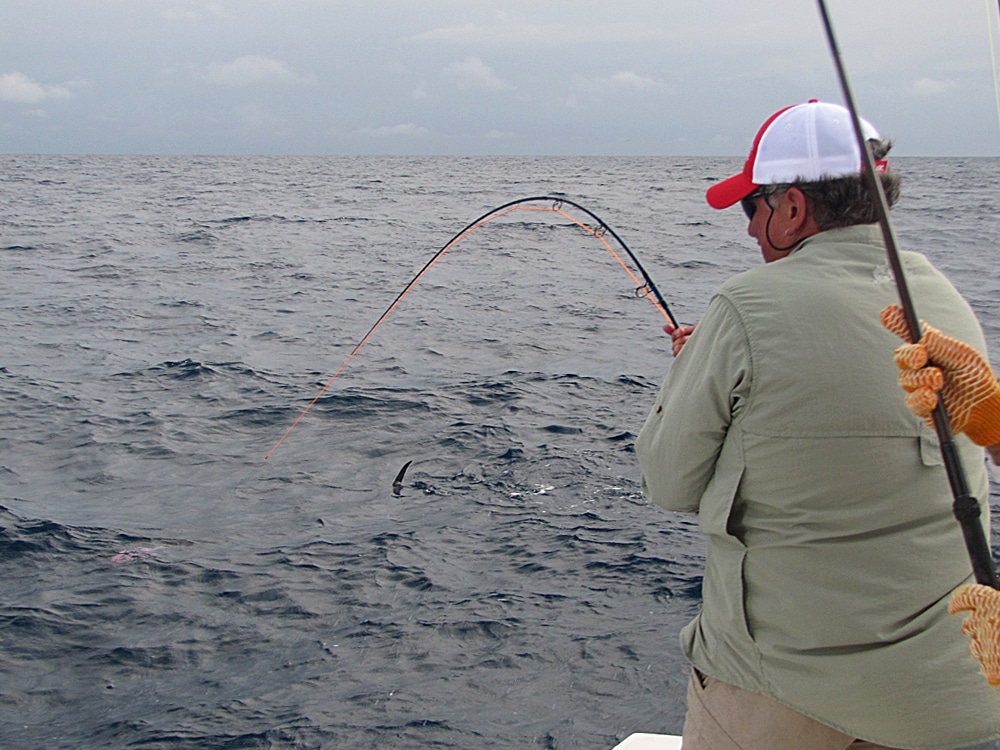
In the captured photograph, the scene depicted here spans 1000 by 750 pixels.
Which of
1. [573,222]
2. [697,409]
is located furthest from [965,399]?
[573,222]

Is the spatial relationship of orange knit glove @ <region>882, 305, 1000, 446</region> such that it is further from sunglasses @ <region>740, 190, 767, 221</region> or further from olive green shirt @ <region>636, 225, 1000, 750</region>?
sunglasses @ <region>740, 190, 767, 221</region>

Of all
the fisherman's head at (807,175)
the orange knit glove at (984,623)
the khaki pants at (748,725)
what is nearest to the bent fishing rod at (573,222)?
the fisherman's head at (807,175)

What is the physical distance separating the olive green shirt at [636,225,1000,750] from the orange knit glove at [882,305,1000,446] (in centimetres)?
10

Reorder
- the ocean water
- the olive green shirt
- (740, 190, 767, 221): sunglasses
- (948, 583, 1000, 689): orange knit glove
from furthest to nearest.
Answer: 1. the ocean water
2. (740, 190, 767, 221): sunglasses
3. the olive green shirt
4. (948, 583, 1000, 689): orange knit glove

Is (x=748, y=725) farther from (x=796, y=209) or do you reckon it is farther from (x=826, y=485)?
(x=796, y=209)

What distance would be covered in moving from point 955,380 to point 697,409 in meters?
0.40

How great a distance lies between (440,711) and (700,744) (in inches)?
84.3

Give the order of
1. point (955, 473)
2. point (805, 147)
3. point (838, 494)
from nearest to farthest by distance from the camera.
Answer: point (955, 473), point (838, 494), point (805, 147)

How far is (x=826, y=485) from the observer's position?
1.49 metres

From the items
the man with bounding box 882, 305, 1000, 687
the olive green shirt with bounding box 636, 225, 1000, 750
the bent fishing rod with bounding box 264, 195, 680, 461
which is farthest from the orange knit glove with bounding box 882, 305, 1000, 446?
the bent fishing rod with bounding box 264, 195, 680, 461

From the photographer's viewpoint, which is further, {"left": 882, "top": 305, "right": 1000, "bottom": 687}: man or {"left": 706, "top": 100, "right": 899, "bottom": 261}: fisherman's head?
{"left": 706, "top": 100, "right": 899, "bottom": 261}: fisherman's head

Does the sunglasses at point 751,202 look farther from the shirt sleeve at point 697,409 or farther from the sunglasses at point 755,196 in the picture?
the shirt sleeve at point 697,409

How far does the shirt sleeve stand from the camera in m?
1.53

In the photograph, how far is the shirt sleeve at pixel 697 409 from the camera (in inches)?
60.1
